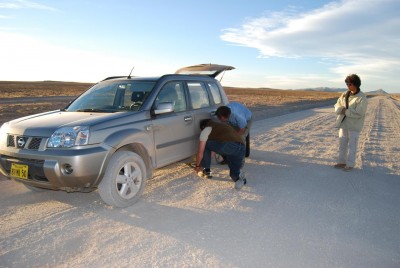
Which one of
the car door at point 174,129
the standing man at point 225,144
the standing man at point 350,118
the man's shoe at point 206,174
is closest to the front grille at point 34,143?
the car door at point 174,129

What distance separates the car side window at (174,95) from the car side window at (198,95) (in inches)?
10.2

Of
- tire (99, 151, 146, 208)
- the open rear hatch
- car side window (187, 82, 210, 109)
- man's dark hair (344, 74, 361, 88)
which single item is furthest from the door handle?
man's dark hair (344, 74, 361, 88)

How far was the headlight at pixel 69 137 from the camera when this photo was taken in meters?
4.13

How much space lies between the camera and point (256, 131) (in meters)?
11.9

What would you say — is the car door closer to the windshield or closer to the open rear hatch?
the windshield

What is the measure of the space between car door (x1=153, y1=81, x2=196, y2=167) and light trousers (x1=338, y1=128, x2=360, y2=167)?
10.5 ft

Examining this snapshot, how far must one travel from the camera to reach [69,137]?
13.6 ft

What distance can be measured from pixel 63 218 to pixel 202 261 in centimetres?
197

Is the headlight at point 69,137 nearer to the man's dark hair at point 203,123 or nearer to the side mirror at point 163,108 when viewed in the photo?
the side mirror at point 163,108

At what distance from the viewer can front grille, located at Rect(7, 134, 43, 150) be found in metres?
4.23

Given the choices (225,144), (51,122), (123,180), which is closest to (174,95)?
(225,144)

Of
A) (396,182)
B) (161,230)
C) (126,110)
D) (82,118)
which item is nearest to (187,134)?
(126,110)

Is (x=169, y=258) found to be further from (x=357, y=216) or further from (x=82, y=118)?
(x=357, y=216)

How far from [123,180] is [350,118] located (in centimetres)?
472
